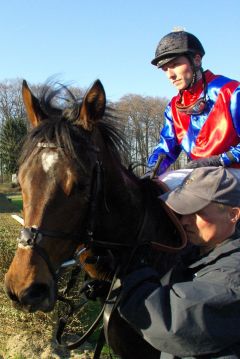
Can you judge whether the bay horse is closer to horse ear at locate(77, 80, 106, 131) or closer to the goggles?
horse ear at locate(77, 80, 106, 131)

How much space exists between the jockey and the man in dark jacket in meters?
1.38

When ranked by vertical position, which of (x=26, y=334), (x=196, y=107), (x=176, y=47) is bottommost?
(x=26, y=334)

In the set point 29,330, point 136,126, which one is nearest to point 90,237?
point 136,126

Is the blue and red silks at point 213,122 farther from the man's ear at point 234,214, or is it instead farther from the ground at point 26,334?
the ground at point 26,334

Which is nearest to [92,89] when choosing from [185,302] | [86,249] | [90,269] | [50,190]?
[50,190]

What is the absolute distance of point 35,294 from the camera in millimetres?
2152

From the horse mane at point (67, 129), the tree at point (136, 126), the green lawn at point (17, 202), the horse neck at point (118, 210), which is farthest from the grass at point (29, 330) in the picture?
the green lawn at point (17, 202)

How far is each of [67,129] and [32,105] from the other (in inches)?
16.6

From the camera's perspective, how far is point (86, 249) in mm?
2570

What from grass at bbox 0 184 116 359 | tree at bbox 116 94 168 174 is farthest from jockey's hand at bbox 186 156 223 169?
grass at bbox 0 184 116 359

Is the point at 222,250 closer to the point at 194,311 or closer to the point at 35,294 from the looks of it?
the point at 194,311

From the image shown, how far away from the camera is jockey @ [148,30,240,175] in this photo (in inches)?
140

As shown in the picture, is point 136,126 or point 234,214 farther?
point 136,126

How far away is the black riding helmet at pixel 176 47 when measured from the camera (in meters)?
3.58
